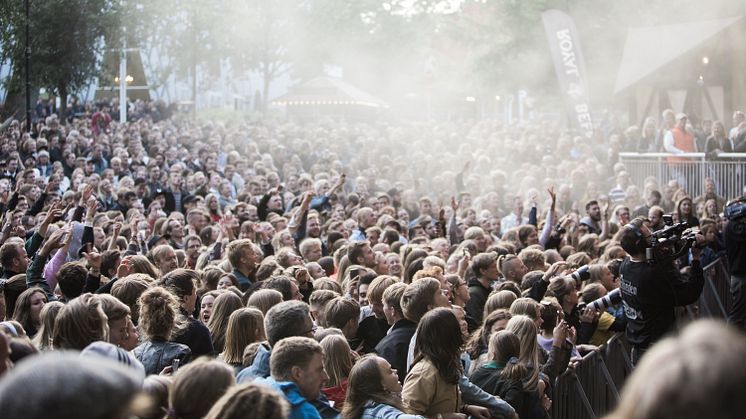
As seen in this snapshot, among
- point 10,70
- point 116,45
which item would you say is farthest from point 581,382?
point 116,45

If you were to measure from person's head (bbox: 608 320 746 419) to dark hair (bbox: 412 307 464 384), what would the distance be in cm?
319

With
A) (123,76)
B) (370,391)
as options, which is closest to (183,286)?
(370,391)

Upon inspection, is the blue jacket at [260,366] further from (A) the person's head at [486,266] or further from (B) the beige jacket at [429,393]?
(A) the person's head at [486,266]

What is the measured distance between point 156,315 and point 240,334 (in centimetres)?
47

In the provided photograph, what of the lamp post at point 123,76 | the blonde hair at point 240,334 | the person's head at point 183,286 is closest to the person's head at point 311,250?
the person's head at point 183,286

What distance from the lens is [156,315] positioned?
17.2 feet

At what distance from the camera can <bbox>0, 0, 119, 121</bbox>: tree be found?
45.5ft

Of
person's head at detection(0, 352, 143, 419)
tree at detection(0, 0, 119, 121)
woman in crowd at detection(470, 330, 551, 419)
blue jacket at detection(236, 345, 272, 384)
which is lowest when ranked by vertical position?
woman in crowd at detection(470, 330, 551, 419)

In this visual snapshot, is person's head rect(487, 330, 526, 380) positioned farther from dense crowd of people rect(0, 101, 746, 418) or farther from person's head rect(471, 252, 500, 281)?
person's head rect(471, 252, 500, 281)

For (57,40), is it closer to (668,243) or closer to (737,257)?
(737,257)

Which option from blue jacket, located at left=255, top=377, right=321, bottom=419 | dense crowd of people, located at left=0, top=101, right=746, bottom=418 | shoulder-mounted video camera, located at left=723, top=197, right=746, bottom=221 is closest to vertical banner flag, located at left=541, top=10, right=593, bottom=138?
dense crowd of people, located at left=0, top=101, right=746, bottom=418

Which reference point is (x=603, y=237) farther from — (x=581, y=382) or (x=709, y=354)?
(x=709, y=354)

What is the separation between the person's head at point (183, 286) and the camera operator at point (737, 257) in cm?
541

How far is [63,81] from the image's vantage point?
639 inches
